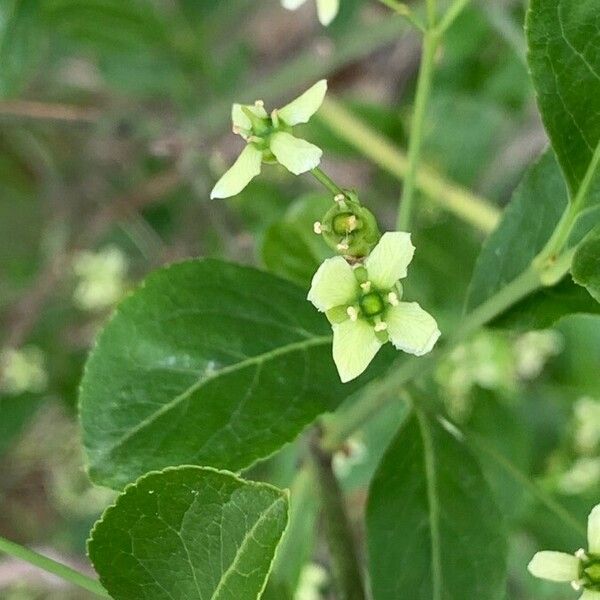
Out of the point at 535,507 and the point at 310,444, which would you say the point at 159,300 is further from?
the point at 535,507

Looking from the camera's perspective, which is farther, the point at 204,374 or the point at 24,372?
the point at 24,372

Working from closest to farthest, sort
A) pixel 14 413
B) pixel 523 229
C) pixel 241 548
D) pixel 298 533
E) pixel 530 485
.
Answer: pixel 241 548 → pixel 523 229 → pixel 530 485 → pixel 298 533 → pixel 14 413

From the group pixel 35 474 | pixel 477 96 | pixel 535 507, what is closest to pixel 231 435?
A: pixel 535 507

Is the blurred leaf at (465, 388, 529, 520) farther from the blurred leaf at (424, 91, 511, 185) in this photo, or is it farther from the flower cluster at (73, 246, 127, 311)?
the flower cluster at (73, 246, 127, 311)

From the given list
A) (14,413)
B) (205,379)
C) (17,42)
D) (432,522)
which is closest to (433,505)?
(432,522)

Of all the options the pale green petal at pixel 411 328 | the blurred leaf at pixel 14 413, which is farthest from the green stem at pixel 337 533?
the blurred leaf at pixel 14 413

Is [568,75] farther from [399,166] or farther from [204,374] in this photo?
[399,166]

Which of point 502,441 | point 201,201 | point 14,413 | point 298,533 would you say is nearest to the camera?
point 298,533
